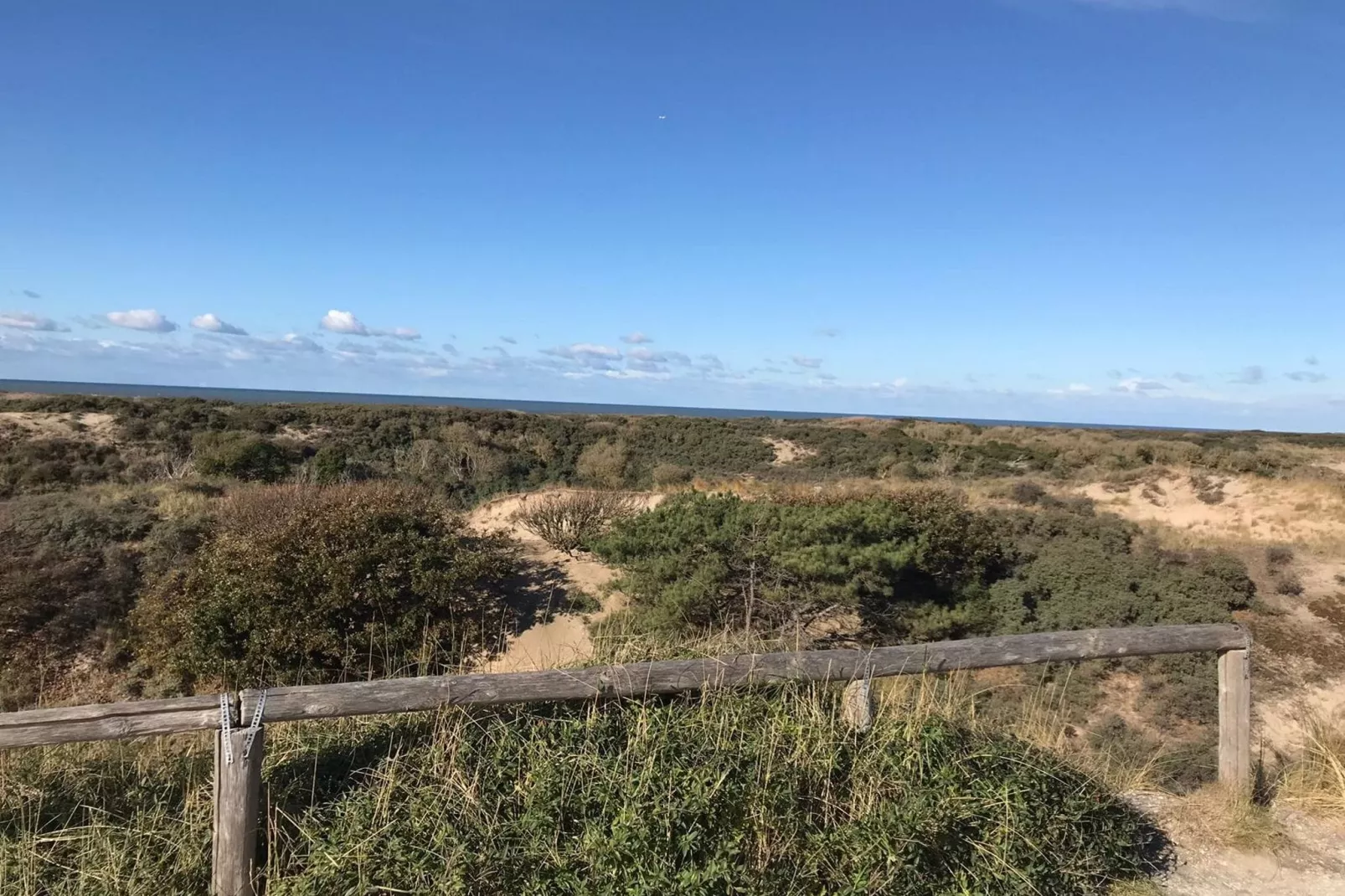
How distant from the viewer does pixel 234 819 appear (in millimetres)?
3209

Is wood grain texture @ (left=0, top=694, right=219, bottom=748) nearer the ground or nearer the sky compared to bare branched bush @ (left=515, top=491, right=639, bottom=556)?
nearer the sky

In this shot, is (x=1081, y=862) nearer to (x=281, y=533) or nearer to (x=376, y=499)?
(x=281, y=533)

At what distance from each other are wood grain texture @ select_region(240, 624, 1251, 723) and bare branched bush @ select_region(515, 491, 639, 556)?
8.71 meters

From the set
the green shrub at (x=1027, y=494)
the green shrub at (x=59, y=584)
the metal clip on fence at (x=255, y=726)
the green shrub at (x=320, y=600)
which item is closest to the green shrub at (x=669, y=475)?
the green shrub at (x=1027, y=494)

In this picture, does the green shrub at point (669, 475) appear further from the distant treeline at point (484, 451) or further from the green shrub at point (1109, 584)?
the green shrub at point (1109, 584)

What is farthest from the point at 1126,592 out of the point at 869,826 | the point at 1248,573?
the point at 869,826

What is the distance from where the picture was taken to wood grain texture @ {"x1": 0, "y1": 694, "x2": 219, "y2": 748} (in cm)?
304

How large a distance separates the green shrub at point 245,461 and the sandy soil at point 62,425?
285 inches

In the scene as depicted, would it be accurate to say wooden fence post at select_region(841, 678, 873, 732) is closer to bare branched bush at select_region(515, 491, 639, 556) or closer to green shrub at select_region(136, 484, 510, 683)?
green shrub at select_region(136, 484, 510, 683)

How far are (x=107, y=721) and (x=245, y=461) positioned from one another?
22938 mm

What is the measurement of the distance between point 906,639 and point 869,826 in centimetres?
701

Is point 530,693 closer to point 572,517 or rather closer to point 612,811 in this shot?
point 612,811

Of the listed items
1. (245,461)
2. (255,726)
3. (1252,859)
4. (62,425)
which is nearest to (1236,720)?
(1252,859)

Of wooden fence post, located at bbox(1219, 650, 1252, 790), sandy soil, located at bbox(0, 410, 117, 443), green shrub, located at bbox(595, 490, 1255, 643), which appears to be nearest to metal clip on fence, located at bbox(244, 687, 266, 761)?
wooden fence post, located at bbox(1219, 650, 1252, 790)
